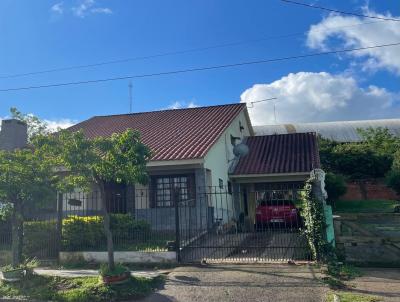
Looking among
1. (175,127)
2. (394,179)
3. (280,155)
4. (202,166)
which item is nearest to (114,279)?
(202,166)

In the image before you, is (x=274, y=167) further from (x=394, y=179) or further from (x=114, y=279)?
(x=114, y=279)

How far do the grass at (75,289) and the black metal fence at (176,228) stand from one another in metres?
2.32

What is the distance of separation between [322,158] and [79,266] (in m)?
21.3

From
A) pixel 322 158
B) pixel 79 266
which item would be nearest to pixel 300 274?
pixel 79 266

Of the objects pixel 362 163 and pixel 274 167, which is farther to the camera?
pixel 362 163

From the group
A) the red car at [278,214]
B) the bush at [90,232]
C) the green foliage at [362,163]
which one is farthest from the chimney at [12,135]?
the green foliage at [362,163]

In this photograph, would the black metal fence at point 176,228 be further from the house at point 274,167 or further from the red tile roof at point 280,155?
the red tile roof at point 280,155

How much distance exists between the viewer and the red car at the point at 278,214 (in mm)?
15461

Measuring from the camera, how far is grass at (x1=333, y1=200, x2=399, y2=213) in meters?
20.3

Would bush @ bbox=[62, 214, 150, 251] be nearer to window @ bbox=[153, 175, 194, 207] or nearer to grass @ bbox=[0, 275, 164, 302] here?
grass @ bbox=[0, 275, 164, 302]

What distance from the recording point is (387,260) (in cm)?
968

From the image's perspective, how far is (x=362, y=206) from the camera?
22172mm

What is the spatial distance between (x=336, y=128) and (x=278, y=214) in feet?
108

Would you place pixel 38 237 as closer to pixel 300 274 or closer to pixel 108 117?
pixel 300 274
